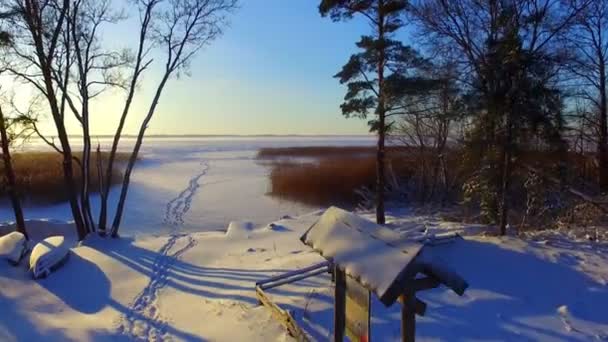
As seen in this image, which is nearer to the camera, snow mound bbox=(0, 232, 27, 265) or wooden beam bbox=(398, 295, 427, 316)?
wooden beam bbox=(398, 295, 427, 316)

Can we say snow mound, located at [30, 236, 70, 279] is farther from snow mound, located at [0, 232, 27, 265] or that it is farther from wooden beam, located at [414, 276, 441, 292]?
wooden beam, located at [414, 276, 441, 292]

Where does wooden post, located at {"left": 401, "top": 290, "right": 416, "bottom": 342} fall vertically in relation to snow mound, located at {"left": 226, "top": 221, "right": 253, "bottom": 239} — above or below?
above

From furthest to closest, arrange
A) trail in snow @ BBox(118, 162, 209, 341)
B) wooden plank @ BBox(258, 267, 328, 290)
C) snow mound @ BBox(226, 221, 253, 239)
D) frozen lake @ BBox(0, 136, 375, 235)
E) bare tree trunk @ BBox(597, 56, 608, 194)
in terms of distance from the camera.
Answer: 1. frozen lake @ BBox(0, 136, 375, 235)
2. bare tree trunk @ BBox(597, 56, 608, 194)
3. snow mound @ BBox(226, 221, 253, 239)
4. wooden plank @ BBox(258, 267, 328, 290)
5. trail in snow @ BBox(118, 162, 209, 341)

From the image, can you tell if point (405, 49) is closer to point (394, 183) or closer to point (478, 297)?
point (478, 297)

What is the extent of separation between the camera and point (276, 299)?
7355 millimetres

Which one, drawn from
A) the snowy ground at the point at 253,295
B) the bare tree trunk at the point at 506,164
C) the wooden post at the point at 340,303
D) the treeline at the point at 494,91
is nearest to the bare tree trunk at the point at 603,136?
the treeline at the point at 494,91

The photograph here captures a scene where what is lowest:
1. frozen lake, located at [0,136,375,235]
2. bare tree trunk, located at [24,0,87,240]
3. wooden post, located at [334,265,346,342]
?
frozen lake, located at [0,136,375,235]

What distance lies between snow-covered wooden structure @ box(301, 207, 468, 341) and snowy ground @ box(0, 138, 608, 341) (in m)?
1.98

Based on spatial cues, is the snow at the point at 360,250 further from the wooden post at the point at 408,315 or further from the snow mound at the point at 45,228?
the snow mound at the point at 45,228

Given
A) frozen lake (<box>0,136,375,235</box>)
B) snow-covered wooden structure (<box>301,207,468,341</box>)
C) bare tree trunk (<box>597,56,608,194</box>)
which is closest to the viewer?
snow-covered wooden structure (<box>301,207,468,341</box>)

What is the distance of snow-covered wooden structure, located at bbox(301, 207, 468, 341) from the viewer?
140 inches

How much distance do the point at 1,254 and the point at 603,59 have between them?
2242 cm

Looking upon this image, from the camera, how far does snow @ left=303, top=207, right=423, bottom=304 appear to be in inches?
141

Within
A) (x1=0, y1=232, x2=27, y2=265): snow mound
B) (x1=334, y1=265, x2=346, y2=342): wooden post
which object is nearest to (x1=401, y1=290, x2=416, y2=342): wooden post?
(x1=334, y1=265, x2=346, y2=342): wooden post
